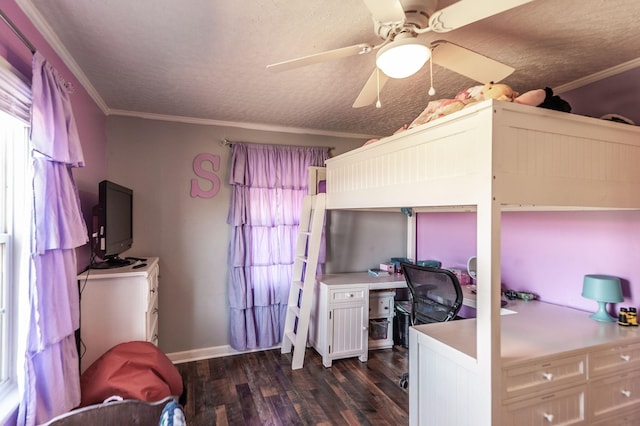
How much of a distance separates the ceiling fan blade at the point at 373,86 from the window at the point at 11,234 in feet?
5.29

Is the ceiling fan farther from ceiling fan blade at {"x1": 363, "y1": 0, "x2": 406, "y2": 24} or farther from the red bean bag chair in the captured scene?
the red bean bag chair

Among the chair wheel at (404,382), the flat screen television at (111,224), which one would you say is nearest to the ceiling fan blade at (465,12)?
the flat screen television at (111,224)

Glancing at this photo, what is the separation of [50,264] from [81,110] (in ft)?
4.08

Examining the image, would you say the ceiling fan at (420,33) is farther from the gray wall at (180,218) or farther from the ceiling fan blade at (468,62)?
the gray wall at (180,218)

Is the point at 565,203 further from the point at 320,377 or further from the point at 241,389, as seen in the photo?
the point at 241,389

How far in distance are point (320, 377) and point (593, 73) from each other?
9.90ft

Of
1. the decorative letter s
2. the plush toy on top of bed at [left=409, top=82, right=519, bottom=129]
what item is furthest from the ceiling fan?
the decorative letter s

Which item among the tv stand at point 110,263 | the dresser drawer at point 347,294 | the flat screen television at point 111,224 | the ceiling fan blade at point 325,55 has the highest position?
the ceiling fan blade at point 325,55

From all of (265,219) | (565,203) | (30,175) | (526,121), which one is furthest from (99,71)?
(565,203)

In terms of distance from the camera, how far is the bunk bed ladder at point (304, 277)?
2943 millimetres

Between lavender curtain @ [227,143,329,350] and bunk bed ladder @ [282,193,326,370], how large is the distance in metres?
0.16

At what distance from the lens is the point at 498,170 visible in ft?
4.09

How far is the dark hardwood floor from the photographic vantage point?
2.23 meters

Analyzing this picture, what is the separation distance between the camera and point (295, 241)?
11.2ft
